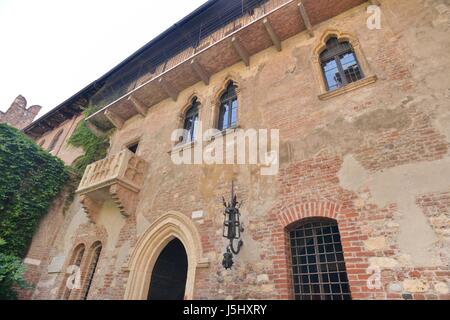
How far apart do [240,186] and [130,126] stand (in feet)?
23.2

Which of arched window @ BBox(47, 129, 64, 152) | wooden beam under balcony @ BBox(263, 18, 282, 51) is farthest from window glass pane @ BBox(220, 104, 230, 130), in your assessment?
arched window @ BBox(47, 129, 64, 152)

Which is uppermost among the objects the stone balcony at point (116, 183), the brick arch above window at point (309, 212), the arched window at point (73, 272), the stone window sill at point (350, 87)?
the stone window sill at point (350, 87)

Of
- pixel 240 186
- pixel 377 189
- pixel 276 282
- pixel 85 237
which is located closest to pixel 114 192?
pixel 85 237

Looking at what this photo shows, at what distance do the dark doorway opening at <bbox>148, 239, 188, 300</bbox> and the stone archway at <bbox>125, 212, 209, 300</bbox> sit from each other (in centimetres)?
33

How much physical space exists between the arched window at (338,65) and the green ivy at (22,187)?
11.0m

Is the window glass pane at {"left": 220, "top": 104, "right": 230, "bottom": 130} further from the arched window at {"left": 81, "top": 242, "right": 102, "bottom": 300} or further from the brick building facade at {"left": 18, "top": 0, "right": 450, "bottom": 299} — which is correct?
the arched window at {"left": 81, "top": 242, "right": 102, "bottom": 300}

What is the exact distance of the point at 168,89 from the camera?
946 cm

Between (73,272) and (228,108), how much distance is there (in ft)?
24.9

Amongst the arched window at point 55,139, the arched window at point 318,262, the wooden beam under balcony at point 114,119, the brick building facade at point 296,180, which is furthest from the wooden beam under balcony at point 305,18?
the arched window at point 55,139

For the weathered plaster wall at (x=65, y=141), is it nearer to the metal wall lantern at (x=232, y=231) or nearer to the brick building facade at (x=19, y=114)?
the brick building facade at (x=19, y=114)

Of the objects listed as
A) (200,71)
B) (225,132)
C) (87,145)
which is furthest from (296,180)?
(87,145)

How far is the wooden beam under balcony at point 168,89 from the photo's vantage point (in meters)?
9.32

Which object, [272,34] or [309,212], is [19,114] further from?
[309,212]
